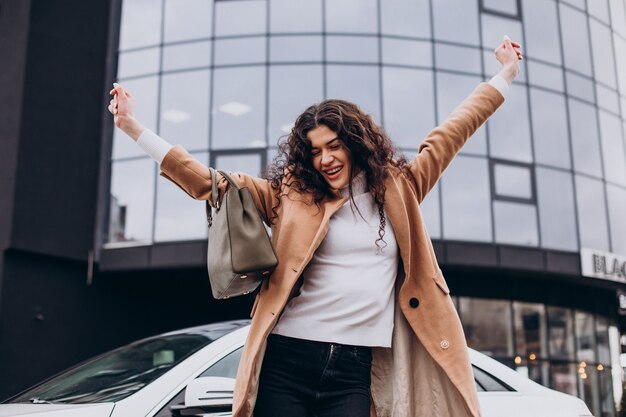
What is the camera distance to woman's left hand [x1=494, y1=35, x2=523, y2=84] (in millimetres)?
2707

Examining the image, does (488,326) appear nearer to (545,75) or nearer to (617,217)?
(617,217)

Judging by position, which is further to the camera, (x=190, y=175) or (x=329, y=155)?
(x=329, y=155)

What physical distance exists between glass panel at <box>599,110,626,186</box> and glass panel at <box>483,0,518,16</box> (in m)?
3.28

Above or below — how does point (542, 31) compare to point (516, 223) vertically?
above

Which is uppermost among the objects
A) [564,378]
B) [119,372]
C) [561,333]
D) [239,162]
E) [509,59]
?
[239,162]

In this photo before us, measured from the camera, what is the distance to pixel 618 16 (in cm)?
1888

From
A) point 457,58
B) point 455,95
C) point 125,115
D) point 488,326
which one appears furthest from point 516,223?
point 125,115

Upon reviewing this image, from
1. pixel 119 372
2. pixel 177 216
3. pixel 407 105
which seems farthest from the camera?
pixel 407 105

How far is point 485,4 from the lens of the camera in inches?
638

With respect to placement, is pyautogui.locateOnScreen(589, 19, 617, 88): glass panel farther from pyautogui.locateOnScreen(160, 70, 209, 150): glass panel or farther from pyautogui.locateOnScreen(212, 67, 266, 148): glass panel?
pyautogui.locateOnScreen(160, 70, 209, 150): glass panel

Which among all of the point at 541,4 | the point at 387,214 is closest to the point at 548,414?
the point at 387,214

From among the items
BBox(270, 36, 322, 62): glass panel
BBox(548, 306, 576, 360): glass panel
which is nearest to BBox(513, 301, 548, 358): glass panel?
BBox(548, 306, 576, 360): glass panel

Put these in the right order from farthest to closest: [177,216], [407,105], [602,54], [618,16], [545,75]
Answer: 1. [618,16]
2. [602,54]
3. [545,75]
4. [407,105]
5. [177,216]

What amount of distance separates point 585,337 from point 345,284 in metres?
16.3
